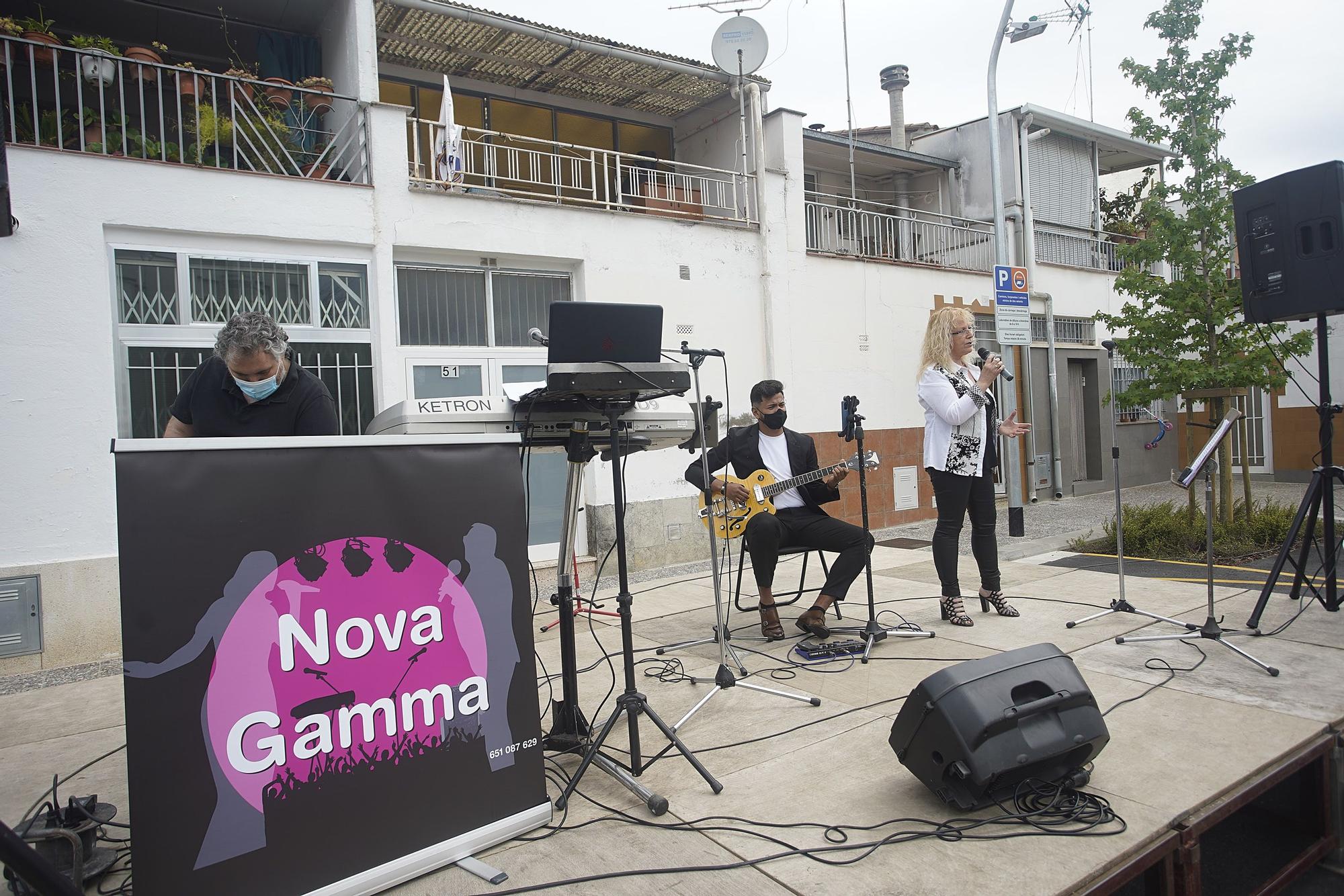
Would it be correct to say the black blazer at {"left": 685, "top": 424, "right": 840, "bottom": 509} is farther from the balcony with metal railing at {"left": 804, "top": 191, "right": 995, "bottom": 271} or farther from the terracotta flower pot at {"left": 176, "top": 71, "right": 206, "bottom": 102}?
the balcony with metal railing at {"left": 804, "top": 191, "right": 995, "bottom": 271}

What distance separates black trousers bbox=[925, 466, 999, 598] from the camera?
4.91m

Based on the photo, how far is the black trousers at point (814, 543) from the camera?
4652mm

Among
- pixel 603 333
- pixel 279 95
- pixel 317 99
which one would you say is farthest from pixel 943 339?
pixel 279 95

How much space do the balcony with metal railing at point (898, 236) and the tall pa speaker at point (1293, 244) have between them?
5.00 meters

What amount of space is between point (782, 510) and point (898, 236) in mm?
8463

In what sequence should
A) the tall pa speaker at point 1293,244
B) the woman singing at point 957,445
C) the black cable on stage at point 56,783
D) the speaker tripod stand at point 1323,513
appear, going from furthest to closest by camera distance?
1. the woman singing at point 957,445
2. the tall pa speaker at point 1293,244
3. the speaker tripod stand at point 1323,513
4. the black cable on stage at point 56,783

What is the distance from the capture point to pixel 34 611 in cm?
535

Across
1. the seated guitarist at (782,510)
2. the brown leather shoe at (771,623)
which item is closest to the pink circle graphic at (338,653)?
the seated guitarist at (782,510)

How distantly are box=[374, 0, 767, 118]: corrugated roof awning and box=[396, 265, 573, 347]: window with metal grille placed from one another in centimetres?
246

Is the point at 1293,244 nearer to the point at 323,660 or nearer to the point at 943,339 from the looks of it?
the point at 943,339

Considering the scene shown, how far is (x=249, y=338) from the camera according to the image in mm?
2971

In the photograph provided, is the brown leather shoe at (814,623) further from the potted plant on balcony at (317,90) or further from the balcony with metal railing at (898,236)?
the balcony with metal railing at (898,236)

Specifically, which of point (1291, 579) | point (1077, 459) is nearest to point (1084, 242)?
point (1077, 459)

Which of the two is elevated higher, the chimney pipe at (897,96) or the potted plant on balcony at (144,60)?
the chimney pipe at (897,96)
